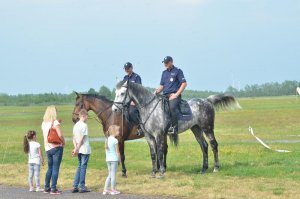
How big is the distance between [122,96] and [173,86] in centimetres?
141

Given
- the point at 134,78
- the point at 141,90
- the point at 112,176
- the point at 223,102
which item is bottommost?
the point at 112,176

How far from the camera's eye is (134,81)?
1662 cm

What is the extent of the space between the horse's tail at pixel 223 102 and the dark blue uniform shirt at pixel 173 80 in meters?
1.99

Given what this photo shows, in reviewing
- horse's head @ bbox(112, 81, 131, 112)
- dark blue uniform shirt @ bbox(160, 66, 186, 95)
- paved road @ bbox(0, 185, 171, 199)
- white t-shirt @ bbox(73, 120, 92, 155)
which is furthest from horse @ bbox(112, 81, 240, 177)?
paved road @ bbox(0, 185, 171, 199)

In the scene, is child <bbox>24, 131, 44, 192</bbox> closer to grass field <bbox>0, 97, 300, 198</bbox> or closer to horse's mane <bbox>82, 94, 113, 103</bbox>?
grass field <bbox>0, 97, 300, 198</bbox>

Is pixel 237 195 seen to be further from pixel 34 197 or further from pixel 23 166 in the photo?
pixel 23 166

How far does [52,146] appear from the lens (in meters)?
14.0

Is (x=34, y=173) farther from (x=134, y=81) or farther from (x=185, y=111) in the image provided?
(x=185, y=111)

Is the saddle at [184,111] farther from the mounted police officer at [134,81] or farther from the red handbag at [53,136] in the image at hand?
the red handbag at [53,136]

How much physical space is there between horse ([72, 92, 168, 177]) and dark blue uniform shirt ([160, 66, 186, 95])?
1537mm

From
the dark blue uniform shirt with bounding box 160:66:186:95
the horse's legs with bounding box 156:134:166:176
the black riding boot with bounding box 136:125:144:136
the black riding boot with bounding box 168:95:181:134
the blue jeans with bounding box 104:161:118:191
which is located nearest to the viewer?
the blue jeans with bounding box 104:161:118:191

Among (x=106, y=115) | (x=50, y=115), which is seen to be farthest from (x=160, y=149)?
(x=50, y=115)

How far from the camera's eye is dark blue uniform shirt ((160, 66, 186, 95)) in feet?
52.4

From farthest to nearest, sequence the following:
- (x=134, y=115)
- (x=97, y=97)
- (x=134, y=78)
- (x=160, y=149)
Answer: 1. (x=97, y=97)
2. (x=134, y=78)
3. (x=134, y=115)
4. (x=160, y=149)
